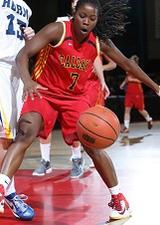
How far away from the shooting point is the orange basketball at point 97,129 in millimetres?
3445

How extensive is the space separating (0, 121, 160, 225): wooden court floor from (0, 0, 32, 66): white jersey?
115cm

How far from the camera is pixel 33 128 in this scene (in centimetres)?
351

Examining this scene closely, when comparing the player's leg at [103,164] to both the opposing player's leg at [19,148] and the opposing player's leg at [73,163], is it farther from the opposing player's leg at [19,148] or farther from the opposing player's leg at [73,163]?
the opposing player's leg at [73,163]

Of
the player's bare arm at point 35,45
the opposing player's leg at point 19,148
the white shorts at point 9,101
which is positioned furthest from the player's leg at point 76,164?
the player's bare arm at point 35,45

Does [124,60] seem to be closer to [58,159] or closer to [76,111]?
[76,111]

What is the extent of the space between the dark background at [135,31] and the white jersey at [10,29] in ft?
34.1

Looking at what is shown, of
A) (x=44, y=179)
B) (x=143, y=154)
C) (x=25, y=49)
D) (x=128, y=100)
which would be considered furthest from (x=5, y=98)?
(x=128, y=100)

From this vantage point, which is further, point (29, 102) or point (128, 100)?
point (128, 100)

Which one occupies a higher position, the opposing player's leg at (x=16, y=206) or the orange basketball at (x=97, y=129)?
the orange basketball at (x=97, y=129)

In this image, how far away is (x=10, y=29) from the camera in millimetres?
3617

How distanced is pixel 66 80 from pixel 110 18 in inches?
25.8

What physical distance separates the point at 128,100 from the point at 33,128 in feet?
22.2

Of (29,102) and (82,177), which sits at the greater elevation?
(29,102)

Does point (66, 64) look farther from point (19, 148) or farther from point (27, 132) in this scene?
point (19, 148)
